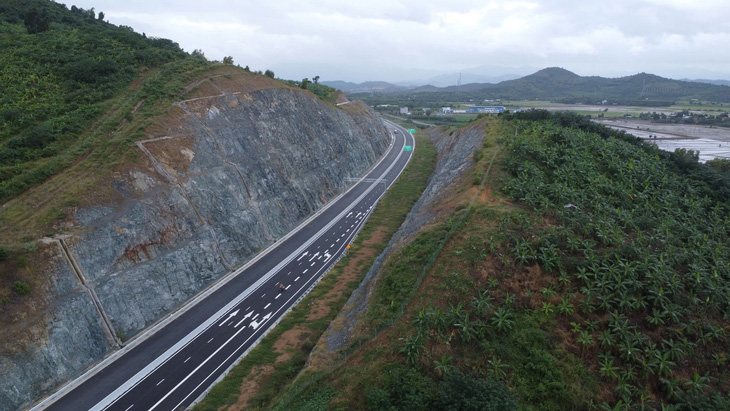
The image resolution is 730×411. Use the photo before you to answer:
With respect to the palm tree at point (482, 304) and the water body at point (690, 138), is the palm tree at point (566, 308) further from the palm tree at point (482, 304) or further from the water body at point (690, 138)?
the water body at point (690, 138)

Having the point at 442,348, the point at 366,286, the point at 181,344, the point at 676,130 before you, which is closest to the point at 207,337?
the point at 181,344

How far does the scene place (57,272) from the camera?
29.2 meters

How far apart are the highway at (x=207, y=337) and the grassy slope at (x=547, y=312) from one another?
8.32 metres

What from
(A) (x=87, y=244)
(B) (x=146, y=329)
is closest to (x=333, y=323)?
(B) (x=146, y=329)

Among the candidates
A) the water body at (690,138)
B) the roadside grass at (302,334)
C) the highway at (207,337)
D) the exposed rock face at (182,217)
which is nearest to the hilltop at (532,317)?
the roadside grass at (302,334)

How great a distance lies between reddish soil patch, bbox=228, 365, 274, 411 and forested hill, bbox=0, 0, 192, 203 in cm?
2889

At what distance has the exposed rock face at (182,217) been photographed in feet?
90.9

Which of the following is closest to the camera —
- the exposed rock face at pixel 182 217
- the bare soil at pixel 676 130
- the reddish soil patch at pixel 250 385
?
the reddish soil patch at pixel 250 385

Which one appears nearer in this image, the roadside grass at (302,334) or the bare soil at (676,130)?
the roadside grass at (302,334)

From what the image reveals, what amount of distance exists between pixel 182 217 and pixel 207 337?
15343 mm

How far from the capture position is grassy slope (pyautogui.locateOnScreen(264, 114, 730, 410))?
19.6m

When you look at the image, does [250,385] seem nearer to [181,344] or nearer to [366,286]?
[181,344]

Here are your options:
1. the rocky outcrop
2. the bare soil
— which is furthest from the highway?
the bare soil

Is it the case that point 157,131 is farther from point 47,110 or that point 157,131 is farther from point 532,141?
point 532,141
